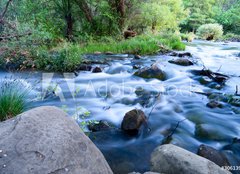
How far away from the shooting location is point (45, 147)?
2.18m

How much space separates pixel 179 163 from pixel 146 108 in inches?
103

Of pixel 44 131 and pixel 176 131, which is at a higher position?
pixel 44 131

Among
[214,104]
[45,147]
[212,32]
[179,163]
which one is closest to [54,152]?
[45,147]

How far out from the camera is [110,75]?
325 inches

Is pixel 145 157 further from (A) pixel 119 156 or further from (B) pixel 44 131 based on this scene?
(B) pixel 44 131

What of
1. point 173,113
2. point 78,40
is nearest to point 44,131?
point 173,113

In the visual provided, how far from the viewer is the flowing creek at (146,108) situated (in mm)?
3809

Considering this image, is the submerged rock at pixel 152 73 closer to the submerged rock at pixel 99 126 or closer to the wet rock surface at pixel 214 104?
the wet rock surface at pixel 214 104

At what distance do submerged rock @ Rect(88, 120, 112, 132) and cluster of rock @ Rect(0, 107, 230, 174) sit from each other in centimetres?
154

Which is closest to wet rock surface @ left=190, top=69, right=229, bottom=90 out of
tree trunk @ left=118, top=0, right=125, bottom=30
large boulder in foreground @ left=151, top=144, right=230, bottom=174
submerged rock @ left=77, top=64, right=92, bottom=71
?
submerged rock @ left=77, top=64, right=92, bottom=71

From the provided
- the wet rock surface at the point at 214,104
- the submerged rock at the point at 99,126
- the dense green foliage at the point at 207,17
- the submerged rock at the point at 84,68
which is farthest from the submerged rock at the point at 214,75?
the dense green foliage at the point at 207,17

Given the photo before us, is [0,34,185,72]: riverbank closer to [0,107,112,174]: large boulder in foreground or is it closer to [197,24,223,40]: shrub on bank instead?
[0,107,112,174]: large boulder in foreground

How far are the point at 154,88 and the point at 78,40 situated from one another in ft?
28.6

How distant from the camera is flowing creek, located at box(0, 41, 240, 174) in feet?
12.5
